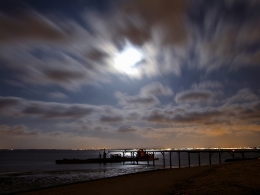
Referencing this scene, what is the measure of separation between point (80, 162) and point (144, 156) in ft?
89.8

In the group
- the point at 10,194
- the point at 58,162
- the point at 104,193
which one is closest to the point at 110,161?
the point at 58,162

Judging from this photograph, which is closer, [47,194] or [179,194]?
[179,194]

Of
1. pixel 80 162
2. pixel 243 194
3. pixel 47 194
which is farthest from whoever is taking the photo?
pixel 80 162

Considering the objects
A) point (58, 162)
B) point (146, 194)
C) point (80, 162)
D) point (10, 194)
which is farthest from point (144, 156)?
point (146, 194)

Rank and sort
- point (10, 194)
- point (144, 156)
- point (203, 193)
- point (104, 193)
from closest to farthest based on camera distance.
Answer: point (203, 193)
point (104, 193)
point (10, 194)
point (144, 156)

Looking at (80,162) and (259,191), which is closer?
(259,191)

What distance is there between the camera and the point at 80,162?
89875mm

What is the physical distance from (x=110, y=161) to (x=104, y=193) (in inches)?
2961

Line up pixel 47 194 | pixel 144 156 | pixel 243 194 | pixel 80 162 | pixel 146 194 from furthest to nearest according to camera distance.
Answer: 1. pixel 144 156
2. pixel 80 162
3. pixel 47 194
4. pixel 146 194
5. pixel 243 194

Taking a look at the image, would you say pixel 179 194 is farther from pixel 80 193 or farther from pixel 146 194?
pixel 80 193

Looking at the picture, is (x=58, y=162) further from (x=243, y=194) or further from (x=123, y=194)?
(x=243, y=194)

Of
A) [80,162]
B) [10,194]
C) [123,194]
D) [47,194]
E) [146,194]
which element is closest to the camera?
[146,194]

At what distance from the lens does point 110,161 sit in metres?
92.4

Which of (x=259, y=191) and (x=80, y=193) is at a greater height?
(x=259, y=191)
